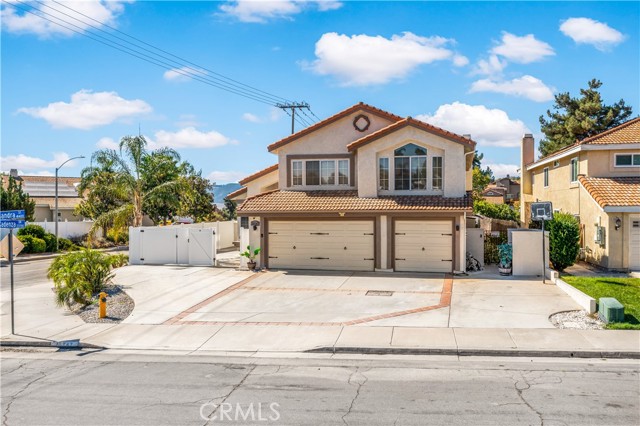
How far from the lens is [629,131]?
24.4 m

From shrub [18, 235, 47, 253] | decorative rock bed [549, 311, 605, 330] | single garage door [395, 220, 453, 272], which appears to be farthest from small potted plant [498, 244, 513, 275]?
shrub [18, 235, 47, 253]

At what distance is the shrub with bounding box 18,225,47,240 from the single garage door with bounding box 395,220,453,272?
81.9 ft

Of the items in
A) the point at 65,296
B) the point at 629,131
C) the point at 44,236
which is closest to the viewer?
the point at 65,296

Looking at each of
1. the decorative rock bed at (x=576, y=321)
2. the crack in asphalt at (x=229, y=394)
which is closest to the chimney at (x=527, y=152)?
the decorative rock bed at (x=576, y=321)

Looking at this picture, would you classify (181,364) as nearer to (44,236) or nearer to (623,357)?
(623,357)

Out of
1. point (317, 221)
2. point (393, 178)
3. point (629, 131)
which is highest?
point (629, 131)

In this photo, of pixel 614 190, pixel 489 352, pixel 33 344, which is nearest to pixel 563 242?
pixel 614 190

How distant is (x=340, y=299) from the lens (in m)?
16.7

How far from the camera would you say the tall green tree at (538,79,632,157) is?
1829 inches

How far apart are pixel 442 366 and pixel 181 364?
16.4ft

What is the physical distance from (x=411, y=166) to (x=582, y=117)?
32.2 m

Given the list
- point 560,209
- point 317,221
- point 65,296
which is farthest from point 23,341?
point 560,209

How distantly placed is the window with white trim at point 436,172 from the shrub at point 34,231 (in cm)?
2612

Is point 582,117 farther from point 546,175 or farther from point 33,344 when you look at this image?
point 33,344
